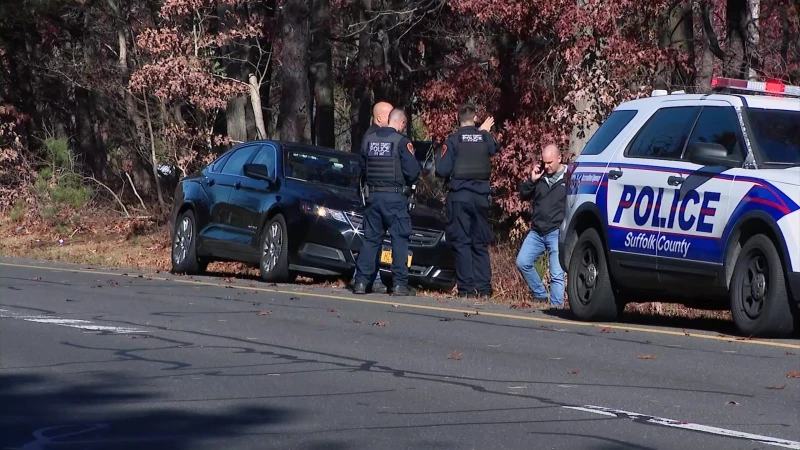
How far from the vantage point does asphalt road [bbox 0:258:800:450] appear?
6.87 metres

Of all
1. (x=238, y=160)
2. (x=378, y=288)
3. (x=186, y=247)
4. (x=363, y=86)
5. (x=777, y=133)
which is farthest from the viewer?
(x=363, y=86)

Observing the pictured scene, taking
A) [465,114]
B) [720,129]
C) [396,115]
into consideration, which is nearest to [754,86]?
[720,129]

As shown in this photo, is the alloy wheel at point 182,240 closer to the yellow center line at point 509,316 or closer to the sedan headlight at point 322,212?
the yellow center line at point 509,316

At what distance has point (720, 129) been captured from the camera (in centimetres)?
1112

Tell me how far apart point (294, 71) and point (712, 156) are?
14.2 meters

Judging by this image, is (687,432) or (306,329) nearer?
(687,432)

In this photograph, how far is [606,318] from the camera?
39.9 ft

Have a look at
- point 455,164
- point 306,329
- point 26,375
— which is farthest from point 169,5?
point 26,375

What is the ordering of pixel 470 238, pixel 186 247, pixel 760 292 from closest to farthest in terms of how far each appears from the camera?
pixel 760 292, pixel 470 238, pixel 186 247

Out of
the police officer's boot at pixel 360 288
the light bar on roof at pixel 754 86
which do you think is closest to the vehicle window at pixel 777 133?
A: the light bar on roof at pixel 754 86

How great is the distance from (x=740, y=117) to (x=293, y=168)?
7.21 m

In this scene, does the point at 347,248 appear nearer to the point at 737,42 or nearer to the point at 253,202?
the point at 253,202

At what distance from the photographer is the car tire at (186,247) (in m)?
18.4

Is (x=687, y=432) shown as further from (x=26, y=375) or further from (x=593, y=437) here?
(x=26, y=375)
